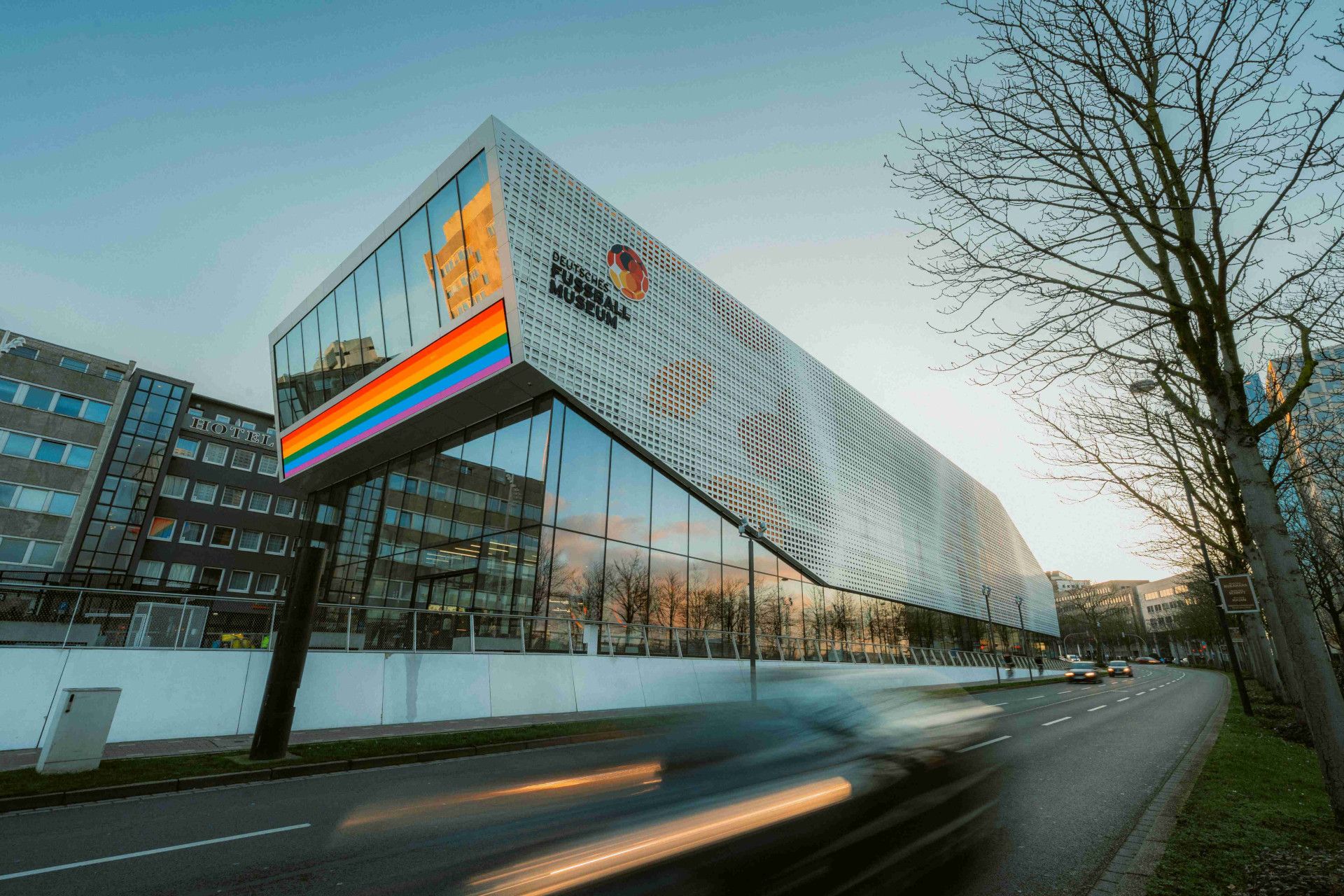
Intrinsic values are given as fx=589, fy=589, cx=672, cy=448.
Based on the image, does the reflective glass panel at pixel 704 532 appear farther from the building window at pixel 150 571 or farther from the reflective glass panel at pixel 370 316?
the building window at pixel 150 571

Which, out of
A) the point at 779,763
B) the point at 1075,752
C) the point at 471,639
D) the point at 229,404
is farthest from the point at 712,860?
the point at 229,404

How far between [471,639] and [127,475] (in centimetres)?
4017

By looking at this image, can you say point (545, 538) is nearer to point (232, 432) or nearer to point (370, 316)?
point (370, 316)

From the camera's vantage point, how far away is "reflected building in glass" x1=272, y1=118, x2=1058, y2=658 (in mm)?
19312

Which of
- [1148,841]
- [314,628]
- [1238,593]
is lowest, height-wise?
[1148,841]

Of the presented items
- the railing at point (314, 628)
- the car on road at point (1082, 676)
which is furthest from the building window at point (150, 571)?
the car on road at point (1082, 676)

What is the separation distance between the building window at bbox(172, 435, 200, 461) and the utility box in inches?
1760

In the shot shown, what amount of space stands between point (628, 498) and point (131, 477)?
3963cm

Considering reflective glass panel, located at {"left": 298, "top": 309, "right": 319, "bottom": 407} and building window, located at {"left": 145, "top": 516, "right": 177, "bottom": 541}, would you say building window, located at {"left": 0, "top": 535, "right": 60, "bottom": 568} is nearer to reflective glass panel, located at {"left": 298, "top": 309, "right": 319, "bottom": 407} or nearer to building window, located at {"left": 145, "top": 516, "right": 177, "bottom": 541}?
building window, located at {"left": 145, "top": 516, "right": 177, "bottom": 541}

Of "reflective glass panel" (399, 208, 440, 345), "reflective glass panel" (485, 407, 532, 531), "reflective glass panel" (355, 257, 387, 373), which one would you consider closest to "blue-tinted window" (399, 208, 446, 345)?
"reflective glass panel" (399, 208, 440, 345)

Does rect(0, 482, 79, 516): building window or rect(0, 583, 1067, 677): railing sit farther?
rect(0, 482, 79, 516): building window

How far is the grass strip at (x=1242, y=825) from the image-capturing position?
447 centimetres

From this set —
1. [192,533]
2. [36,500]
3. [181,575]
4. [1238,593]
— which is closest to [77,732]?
[1238,593]

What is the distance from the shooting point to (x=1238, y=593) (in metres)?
12.0
